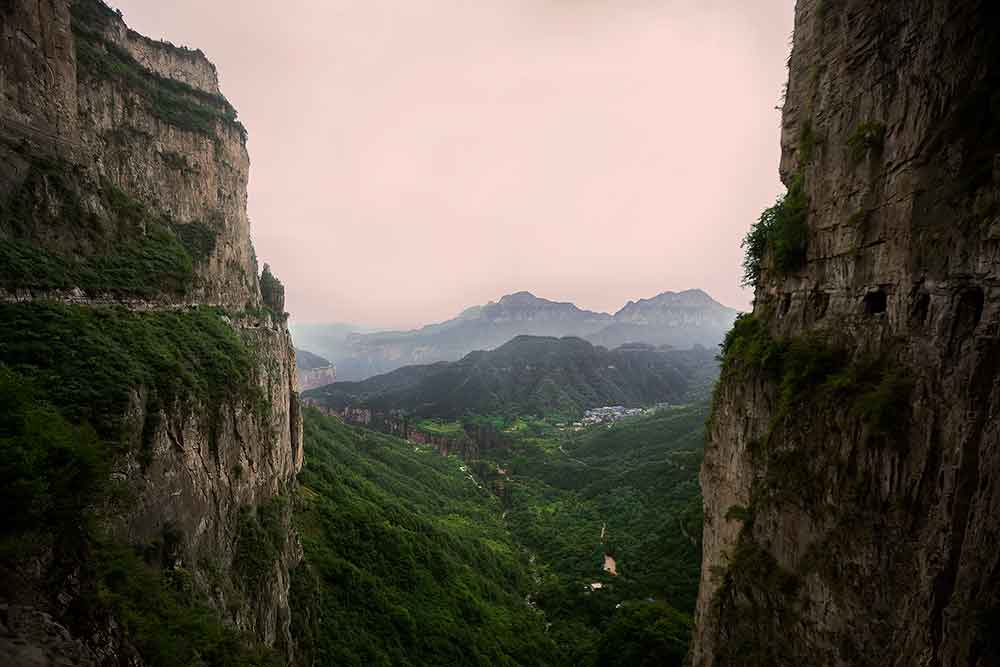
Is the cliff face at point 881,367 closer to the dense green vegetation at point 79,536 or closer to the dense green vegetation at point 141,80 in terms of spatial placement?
the dense green vegetation at point 79,536

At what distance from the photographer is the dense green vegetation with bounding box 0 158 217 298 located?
1847 centimetres

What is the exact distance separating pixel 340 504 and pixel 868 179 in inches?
1913

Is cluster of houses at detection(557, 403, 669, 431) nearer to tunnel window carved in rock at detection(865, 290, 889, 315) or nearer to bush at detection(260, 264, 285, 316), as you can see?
bush at detection(260, 264, 285, 316)

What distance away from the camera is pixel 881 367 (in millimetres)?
11656

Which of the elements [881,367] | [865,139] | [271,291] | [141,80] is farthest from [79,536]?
[271,291]

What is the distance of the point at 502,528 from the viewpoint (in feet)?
245

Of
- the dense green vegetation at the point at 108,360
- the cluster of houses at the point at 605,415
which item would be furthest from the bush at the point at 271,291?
the cluster of houses at the point at 605,415

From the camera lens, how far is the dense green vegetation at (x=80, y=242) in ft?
60.6

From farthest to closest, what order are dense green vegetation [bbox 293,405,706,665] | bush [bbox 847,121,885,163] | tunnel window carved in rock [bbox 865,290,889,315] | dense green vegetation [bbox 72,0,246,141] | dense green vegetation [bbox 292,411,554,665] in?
dense green vegetation [bbox 293,405,706,665], dense green vegetation [bbox 292,411,554,665], dense green vegetation [bbox 72,0,246,141], bush [bbox 847,121,885,163], tunnel window carved in rock [bbox 865,290,889,315]

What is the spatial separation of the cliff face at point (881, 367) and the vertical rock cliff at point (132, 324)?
1959 cm

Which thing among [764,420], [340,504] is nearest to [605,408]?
[340,504]

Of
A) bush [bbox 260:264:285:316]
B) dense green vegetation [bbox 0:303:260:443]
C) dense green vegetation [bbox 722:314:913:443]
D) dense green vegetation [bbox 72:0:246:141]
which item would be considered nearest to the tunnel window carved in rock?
dense green vegetation [bbox 722:314:913:443]

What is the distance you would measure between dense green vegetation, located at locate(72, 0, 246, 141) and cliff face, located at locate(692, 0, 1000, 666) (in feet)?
146

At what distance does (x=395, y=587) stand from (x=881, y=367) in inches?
1610
